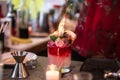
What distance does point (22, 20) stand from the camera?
275 cm

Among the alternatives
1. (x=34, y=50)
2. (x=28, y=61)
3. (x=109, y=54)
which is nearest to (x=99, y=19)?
(x=109, y=54)

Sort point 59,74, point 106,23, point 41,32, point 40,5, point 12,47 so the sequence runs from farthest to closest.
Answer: point 41,32, point 40,5, point 12,47, point 106,23, point 59,74

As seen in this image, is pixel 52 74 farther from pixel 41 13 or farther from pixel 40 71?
pixel 41 13

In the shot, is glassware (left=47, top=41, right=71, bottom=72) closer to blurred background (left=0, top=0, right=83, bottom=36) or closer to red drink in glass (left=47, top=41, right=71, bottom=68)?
red drink in glass (left=47, top=41, right=71, bottom=68)

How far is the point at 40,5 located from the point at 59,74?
136 cm

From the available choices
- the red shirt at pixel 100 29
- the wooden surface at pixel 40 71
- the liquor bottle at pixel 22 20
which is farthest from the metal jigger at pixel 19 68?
the liquor bottle at pixel 22 20

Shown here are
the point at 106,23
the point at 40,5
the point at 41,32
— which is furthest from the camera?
the point at 41,32

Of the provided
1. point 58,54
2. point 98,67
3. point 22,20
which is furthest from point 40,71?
point 22,20

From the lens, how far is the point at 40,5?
106 inches

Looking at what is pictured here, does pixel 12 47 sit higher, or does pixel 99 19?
pixel 99 19

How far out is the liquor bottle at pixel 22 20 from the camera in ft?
8.75

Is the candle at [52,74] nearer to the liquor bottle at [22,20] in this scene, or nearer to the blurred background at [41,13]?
the blurred background at [41,13]

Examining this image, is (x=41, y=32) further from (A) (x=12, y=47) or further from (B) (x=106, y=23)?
(B) (x=106, y=23)

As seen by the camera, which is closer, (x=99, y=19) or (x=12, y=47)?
(x=99, y=19)
